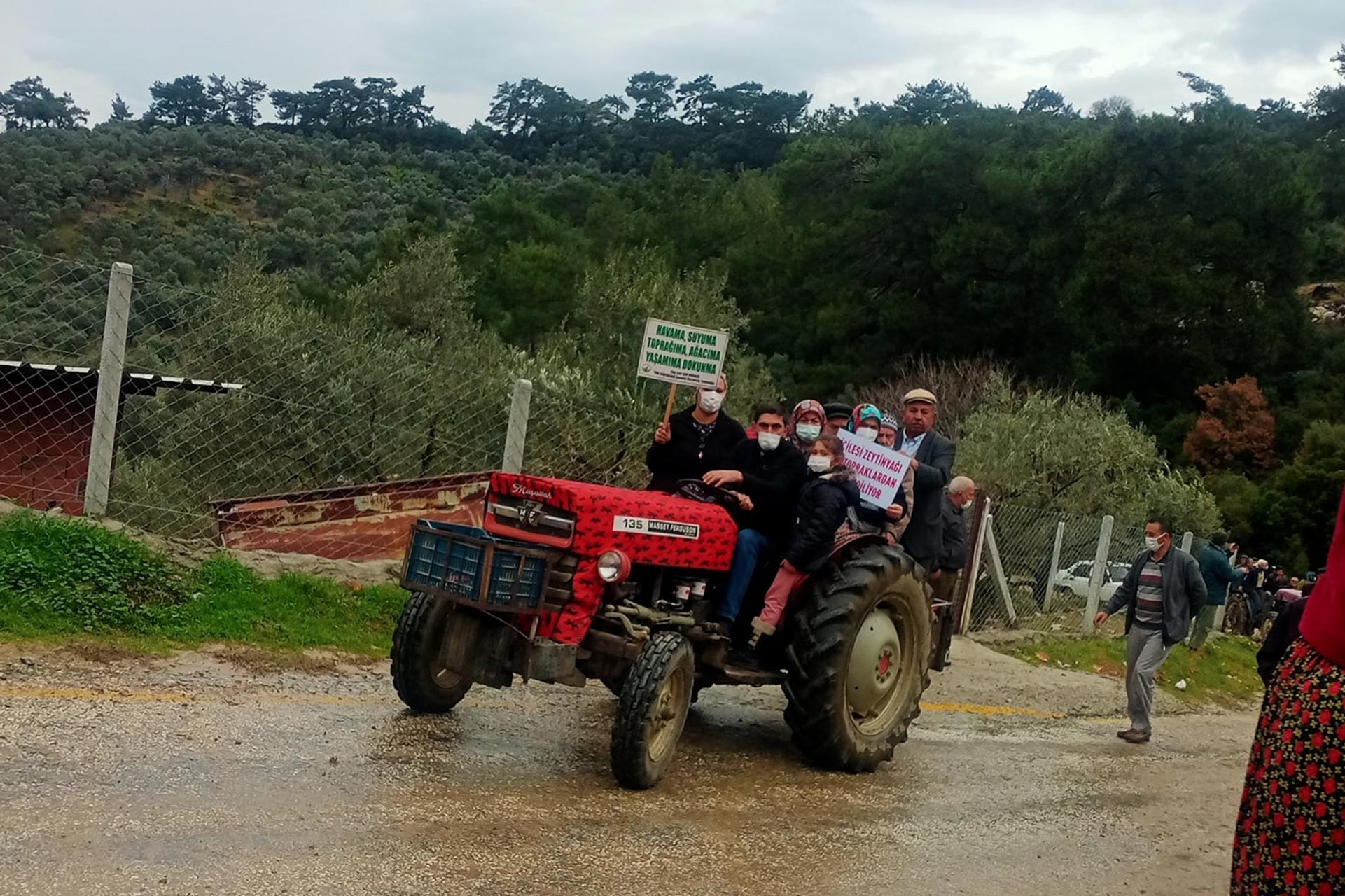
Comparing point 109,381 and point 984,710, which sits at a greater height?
point 109,381

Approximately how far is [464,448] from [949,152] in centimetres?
3984

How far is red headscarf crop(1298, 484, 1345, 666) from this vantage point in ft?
8.04

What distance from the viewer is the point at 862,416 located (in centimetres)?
824

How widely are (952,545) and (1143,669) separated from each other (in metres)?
1.74

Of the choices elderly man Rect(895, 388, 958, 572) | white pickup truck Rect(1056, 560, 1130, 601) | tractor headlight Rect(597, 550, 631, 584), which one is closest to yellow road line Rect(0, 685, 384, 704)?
tractor headlight Rect(597, 550, 631, 584)

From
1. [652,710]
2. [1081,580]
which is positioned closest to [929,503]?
[652,710]

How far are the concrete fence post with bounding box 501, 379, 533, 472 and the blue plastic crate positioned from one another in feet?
13.2

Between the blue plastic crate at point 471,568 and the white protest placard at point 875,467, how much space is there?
234 cm

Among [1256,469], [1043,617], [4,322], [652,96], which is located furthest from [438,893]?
[652,96]

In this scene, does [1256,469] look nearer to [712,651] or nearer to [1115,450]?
[1115,450]

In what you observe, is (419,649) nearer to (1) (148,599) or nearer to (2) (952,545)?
(1) (148,599)

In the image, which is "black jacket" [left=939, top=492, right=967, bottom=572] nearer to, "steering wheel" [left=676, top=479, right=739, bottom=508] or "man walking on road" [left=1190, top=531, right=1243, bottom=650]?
"steering wheel" [left=676, top=479, right=739, bottom=508]

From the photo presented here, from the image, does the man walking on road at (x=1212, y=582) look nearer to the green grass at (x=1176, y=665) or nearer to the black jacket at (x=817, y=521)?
the green grass at (x=1176, y=665)

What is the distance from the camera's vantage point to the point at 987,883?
527cm
